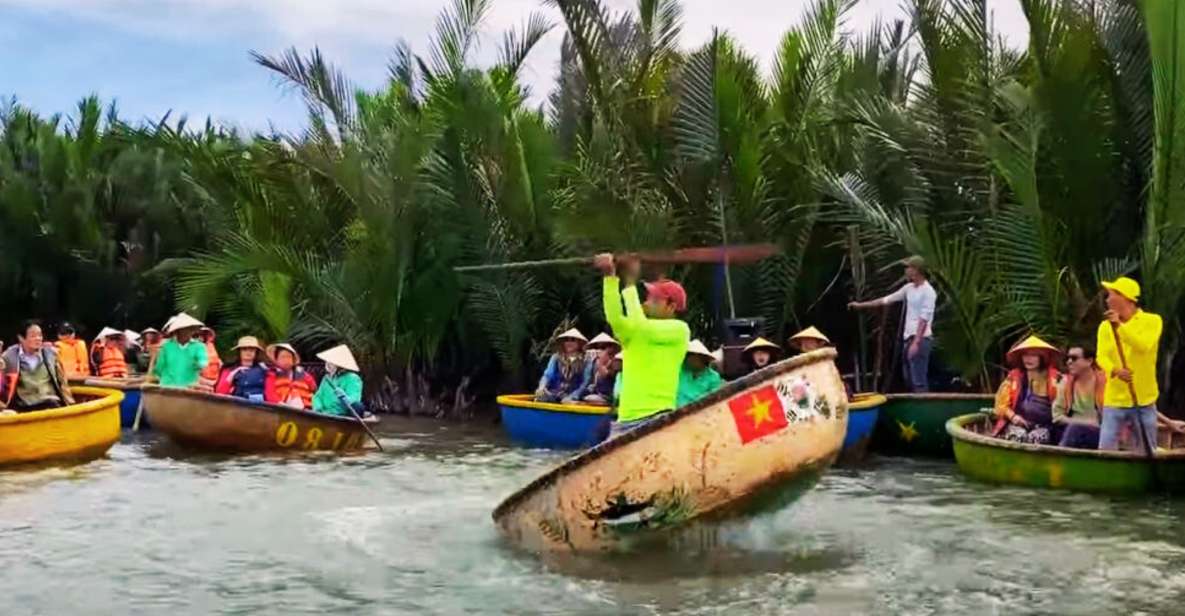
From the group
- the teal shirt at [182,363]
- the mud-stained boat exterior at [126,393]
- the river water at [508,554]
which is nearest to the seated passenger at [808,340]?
the river water at [508,554]

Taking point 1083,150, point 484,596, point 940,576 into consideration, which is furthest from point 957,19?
point 484,596

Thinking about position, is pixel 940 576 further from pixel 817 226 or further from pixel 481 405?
pixel 481 405

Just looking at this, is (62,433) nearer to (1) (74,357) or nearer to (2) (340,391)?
(2) (340,391)

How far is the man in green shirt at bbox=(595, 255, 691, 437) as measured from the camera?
9.33 m

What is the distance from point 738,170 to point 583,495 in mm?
8688

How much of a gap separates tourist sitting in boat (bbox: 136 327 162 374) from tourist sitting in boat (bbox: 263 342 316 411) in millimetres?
3897

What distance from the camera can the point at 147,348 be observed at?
21.5m

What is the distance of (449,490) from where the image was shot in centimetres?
1323

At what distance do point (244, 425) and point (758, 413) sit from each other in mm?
7704

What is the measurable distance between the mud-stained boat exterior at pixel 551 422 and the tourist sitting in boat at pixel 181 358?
368cm

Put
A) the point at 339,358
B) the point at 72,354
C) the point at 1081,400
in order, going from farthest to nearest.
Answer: the point at 72,354 < the point at 339,358 < the point at 1081,400

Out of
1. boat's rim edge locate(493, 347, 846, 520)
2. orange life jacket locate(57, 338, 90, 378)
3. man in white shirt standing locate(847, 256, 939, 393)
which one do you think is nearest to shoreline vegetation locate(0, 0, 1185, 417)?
man in white shirt standing locate(847, 256, 939, 393)

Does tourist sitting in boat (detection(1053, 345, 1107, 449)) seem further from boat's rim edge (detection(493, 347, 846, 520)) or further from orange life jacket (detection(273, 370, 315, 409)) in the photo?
orange life jacket (detection(273, 370, 315, 409))

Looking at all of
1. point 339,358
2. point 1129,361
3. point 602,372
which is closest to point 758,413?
point 1129,361
